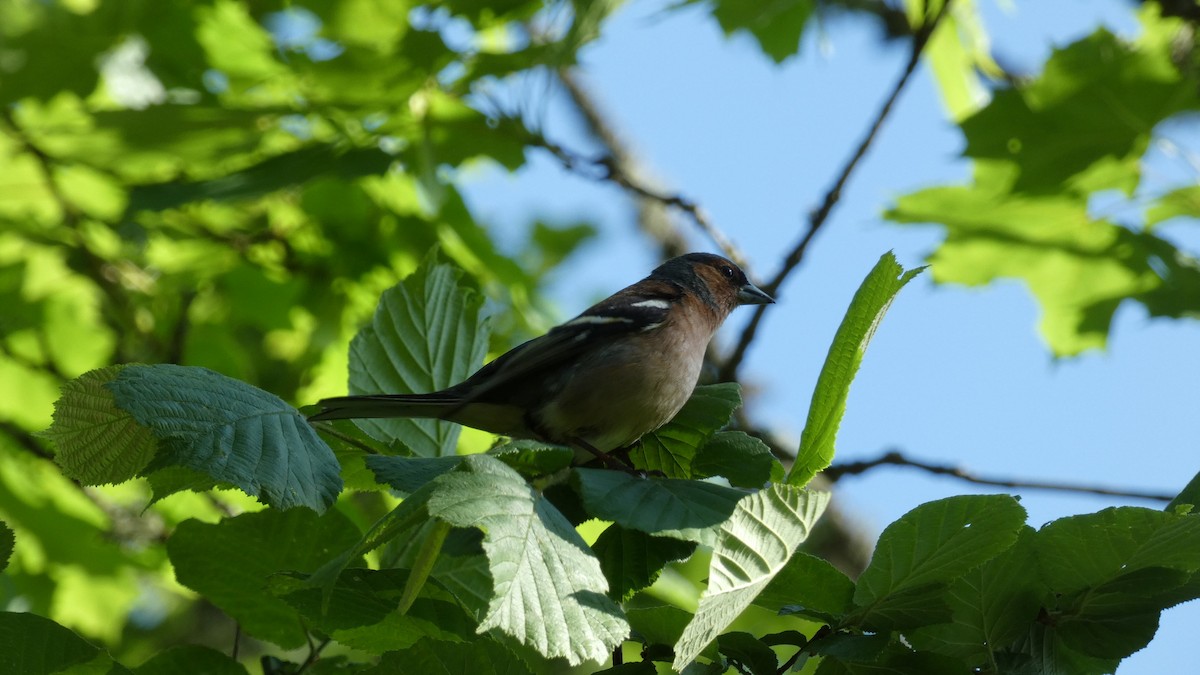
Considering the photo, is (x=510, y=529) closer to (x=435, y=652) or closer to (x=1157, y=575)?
(x=435, y=652)

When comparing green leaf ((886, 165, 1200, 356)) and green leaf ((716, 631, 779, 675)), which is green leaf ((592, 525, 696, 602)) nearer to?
green leaf ((716, 631, 779, 675))

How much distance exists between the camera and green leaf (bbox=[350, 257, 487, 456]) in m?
3.15

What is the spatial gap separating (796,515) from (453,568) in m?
1.05

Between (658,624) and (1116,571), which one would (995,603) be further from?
(658,624)

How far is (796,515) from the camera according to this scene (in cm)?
212

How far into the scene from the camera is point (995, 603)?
2258 millimetres

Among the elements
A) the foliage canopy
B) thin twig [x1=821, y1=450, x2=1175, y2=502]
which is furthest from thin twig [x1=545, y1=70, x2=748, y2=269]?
thin twig [x1=821, y1=450, x2=1175, y2=502]

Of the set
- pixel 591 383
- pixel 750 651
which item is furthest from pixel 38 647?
pixel 591 383

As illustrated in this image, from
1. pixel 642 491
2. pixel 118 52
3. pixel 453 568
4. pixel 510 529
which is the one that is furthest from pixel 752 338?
pixel 118 52

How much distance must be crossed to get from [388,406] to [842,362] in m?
1.36

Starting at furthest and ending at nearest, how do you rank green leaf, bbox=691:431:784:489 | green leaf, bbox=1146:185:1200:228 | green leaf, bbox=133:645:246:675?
green leaf, bbox=1146:185:1200:228 < green leaf, bbox=133:645:246:675 < green leaf, bbox=691:431:784:489

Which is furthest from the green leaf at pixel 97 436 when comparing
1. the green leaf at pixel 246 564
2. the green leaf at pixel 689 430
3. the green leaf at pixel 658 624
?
the green leaf at pixel 689 430

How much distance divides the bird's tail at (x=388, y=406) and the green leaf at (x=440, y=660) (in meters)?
0.88

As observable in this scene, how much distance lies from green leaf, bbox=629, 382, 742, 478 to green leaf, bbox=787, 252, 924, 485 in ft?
1.53
